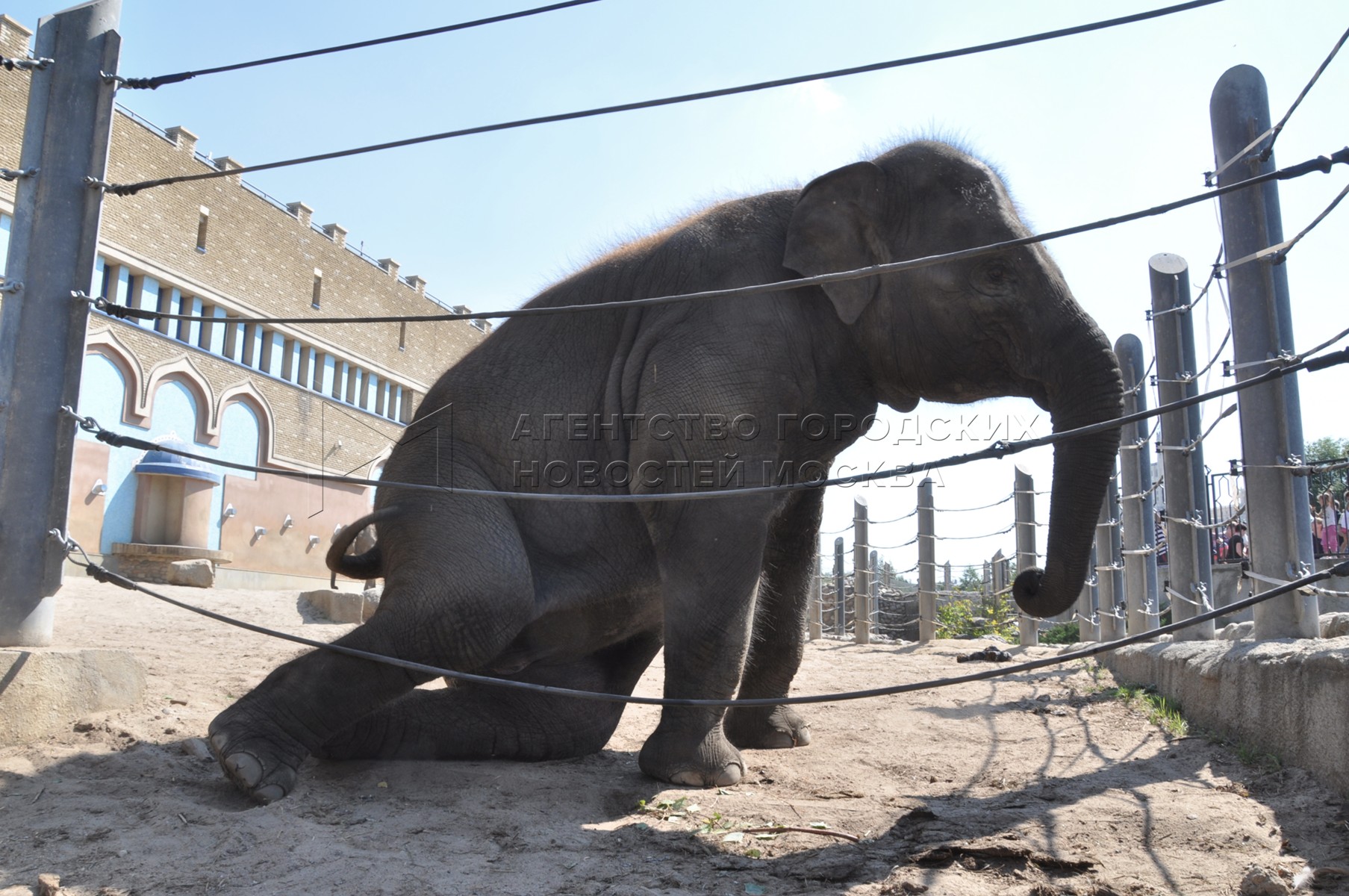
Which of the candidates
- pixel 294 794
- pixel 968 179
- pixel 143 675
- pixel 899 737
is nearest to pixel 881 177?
pixel 968 179

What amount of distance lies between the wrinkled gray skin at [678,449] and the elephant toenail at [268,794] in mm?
197

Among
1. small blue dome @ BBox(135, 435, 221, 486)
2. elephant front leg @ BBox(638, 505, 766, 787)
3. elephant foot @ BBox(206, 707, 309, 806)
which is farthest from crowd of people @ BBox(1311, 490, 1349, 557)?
small blue dome @ BBox(135, 435, 221, 486)

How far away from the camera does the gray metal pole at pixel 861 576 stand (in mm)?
11195

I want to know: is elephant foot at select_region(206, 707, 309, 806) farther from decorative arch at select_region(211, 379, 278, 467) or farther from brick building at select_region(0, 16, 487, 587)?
decorative arch at select_region(211, 379, 278, 467)

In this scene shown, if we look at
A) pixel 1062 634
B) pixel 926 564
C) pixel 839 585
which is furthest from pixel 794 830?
pixel 839 585

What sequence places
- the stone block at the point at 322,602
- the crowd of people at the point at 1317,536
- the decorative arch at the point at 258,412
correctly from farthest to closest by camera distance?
the decorative arch at the point at 258,412
the stone block at the point at 322,602
the crowd of people at the point at 1317,536

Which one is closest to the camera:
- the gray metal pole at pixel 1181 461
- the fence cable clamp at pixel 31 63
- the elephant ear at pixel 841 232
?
the fence cable clamp at pixel 31 63

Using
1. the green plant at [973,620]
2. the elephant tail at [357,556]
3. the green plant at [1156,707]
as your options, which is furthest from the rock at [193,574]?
the green plant at [1156,707]

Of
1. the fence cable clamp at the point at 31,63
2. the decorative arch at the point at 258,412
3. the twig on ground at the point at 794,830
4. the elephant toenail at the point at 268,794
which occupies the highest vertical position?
the decorative arch at the point at 258,412

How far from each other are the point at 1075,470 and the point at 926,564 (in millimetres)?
7499

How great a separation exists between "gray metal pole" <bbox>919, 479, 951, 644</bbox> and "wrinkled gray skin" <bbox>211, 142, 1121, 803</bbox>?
6252mm

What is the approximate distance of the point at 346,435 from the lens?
115 feet

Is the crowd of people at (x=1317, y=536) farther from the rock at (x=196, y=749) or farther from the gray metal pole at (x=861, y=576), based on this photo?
the rock at (x=196, y=749)

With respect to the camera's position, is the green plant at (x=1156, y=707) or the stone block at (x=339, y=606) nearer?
the green plant at (x=1156, y=707)
